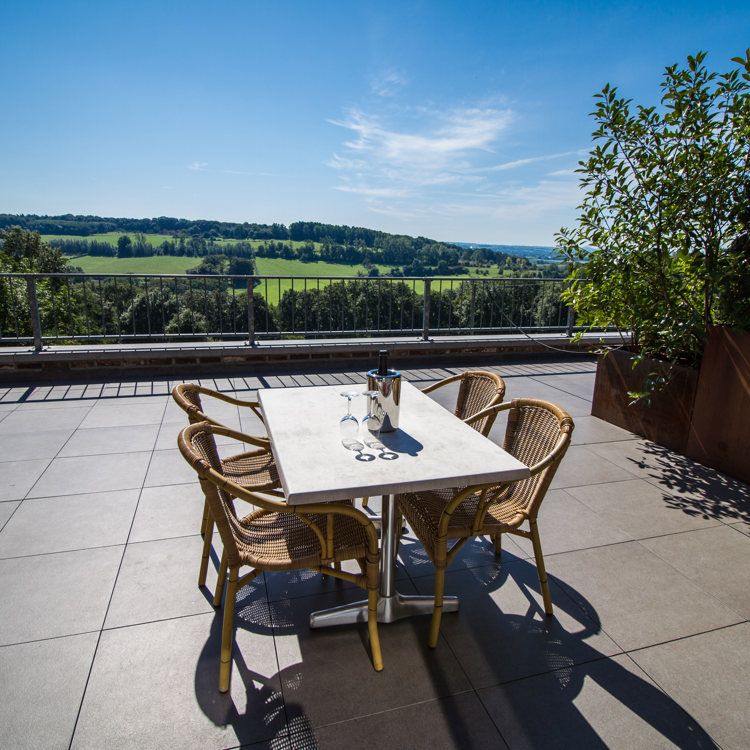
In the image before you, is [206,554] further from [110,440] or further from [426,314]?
[426,314]

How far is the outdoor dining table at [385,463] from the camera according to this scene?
1.35m

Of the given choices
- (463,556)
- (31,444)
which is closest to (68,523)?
(31,444)

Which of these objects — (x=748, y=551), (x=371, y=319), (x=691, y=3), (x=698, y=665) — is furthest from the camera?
(x=371, y=319)

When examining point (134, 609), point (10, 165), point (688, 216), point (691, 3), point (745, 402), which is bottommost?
point (134, 609)

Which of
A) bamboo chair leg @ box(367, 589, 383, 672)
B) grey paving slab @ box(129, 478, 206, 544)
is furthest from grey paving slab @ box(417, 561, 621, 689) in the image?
grey paving slab @ box(129, 478, 206, 544)

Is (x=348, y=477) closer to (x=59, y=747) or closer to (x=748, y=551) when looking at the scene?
(x=59, y=747)

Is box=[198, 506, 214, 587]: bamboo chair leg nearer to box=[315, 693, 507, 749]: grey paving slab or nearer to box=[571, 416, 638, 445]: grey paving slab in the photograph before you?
box=[315, 693, 507, 749]: grey paving slab

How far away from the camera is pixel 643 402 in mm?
3770

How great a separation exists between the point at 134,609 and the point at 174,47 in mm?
8264

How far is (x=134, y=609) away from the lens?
70.1 inches

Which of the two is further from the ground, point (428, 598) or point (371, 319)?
point (371, 319)

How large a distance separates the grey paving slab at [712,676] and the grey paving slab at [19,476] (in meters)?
3.12

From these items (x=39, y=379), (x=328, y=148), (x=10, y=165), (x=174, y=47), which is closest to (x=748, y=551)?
(x=39, y=379)

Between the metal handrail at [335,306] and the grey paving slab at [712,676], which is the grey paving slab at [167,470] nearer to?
the grey paving slab at [712,676]
